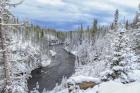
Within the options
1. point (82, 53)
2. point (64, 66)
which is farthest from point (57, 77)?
point (82, 53)

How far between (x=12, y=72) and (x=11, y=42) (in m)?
1.89

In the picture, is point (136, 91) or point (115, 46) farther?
point (115, 46)

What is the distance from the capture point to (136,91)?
1747 centimetres

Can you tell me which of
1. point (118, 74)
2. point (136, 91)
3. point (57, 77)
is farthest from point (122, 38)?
point (57, 77)

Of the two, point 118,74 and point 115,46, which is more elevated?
point 115,46

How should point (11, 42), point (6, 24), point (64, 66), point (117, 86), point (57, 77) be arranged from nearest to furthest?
1. point (6, 24)
2. point (11, 42)
3. point (117, 86)
4. point (57, 77)
5. point (64, 66)

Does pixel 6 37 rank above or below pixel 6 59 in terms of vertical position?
above

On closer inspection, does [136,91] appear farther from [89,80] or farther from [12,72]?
[12,72]

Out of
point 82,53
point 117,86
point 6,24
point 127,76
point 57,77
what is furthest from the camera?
point 82,53

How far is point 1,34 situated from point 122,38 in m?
10.7

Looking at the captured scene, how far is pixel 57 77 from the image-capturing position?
77812 mm

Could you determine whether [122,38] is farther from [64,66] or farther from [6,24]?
[64,66]

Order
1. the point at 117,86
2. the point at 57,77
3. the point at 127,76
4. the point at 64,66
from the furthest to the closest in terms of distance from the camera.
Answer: the point at 64,66 < the point at 57,77 < the point at 127,76 < the point at 117,86

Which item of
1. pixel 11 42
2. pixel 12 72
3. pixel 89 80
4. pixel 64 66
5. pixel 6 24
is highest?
pixel 6 24
